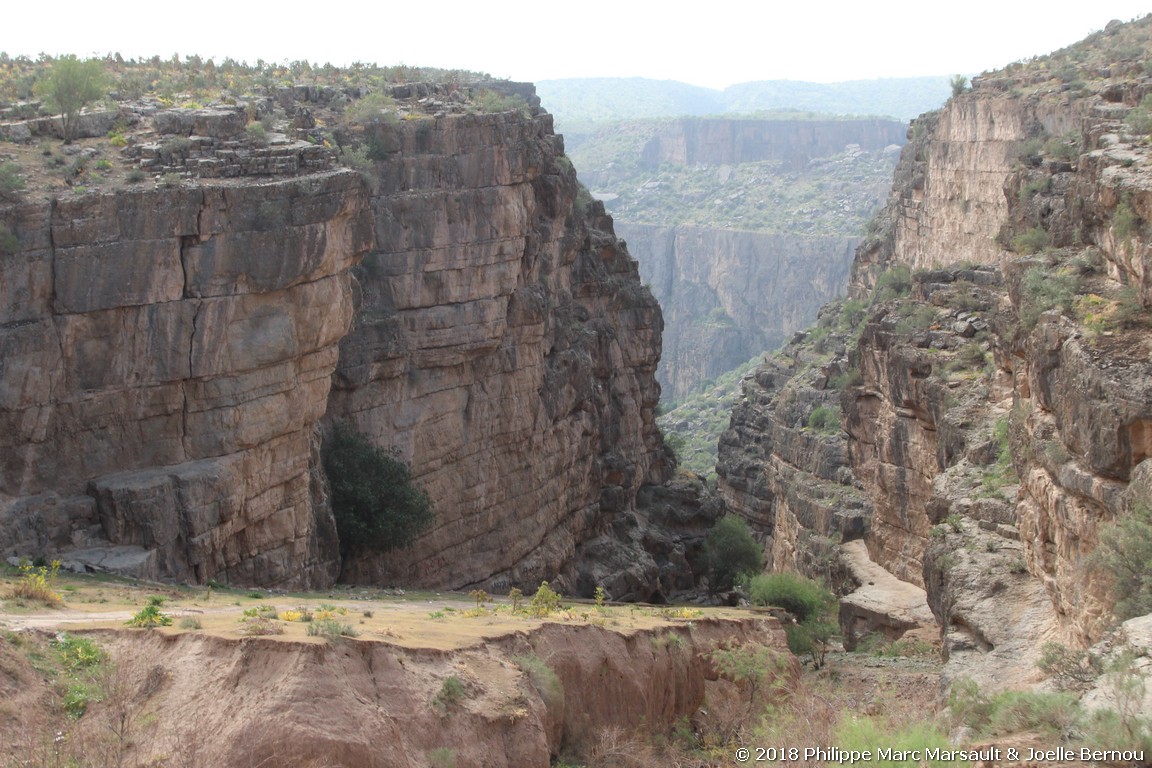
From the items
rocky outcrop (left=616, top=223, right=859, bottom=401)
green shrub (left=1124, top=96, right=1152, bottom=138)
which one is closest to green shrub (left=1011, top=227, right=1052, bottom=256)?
green shrub (left=1124, top=96, right=1152, bottom=138)

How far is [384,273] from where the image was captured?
39.6 metres

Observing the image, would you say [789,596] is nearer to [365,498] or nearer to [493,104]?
[365,498]

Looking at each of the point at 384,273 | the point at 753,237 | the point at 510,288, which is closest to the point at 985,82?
the point at 510,288

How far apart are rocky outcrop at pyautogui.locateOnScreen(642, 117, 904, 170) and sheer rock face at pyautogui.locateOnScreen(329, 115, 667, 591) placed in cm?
13648

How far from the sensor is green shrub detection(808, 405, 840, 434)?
6322 cm

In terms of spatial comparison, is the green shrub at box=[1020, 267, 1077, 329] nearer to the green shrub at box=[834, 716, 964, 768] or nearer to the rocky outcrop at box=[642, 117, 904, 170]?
the green shrub at box=[834, 716, 964, 768]

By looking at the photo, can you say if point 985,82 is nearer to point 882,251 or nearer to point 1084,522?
point 882,251

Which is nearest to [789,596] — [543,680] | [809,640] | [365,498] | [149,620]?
[809,640]

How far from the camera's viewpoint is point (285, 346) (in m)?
30.9

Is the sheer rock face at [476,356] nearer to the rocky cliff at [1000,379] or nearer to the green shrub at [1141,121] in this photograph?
the rocky cliff at [1000,379]

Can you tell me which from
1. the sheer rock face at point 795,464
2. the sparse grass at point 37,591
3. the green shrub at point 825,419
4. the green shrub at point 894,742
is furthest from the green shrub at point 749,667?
the green shrub at point 825,419

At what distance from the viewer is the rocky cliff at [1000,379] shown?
22.6 m

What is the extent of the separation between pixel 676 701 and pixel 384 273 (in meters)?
20.9

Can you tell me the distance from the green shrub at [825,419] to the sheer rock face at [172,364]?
3609 centimetres
